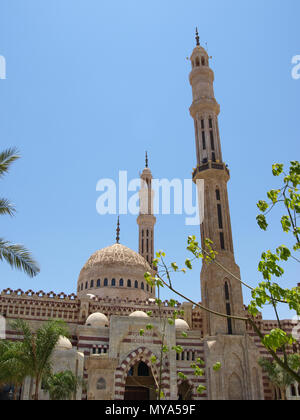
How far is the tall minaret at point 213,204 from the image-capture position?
97.0 ft

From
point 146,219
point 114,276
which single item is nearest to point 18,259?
point 114,276

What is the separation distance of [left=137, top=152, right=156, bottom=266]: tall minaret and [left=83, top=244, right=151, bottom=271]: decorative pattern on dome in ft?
15.9

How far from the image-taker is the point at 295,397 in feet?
91.9

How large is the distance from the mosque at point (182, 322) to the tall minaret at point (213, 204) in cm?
8

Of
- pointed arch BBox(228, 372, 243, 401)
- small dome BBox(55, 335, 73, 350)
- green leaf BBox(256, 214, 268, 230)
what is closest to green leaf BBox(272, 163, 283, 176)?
green leaf BBox(256, 214, 268, 230)

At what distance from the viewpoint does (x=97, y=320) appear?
29.6m

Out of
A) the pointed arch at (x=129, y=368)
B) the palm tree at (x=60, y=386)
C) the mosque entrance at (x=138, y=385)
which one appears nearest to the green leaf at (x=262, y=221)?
the palm tree at (x=60, y=386)

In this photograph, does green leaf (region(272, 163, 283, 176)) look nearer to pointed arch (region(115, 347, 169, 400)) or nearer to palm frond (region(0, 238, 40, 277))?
palm frond (region(0, 238, 40, 277))

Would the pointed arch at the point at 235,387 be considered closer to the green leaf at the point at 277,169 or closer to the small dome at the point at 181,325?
the small dome at the point at 181,325

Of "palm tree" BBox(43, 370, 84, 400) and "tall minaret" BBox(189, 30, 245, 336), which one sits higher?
"tall minaret" BBox(189, 30, 245, 336)

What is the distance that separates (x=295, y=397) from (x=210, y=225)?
13832 millimetres

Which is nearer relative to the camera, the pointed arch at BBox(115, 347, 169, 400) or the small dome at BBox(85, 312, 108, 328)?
the pointed arch at BBox(115, 347, 169, 400)

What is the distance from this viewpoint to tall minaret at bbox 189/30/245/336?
97.0 ft
